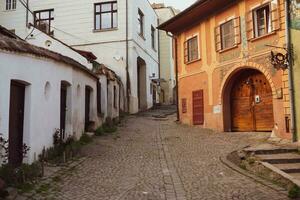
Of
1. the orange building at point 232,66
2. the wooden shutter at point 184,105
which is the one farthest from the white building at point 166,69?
the wooden shutter at point 184,105

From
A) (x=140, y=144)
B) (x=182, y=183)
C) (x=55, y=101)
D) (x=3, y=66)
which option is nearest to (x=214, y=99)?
(x=140, y=144)

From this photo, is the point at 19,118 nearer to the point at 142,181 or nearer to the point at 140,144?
the point at 142,181

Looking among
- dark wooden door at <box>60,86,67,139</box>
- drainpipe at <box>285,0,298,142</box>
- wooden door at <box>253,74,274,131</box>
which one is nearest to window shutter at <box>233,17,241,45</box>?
wooden door at <box>253,74,274,131</box>

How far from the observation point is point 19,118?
9.54m

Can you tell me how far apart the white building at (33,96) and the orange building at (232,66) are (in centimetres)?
653

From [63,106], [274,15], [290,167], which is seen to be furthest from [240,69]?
[63,106]

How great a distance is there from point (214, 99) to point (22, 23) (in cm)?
1639

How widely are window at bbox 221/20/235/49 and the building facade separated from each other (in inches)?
132

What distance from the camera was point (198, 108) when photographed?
60.1ft

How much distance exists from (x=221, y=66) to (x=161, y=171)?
822 centimetres

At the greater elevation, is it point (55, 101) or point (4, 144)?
point (55, 101)

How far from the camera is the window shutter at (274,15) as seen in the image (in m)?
13.6

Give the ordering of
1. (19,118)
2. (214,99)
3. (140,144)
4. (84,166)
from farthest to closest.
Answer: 1. (214,99)
2. (140,144)
3. (84,166)
4. (19,118)

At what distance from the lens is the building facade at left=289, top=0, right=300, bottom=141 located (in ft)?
41.7
